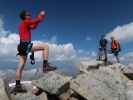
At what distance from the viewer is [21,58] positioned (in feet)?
53.6

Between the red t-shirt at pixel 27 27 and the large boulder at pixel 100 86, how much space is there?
3676 mm

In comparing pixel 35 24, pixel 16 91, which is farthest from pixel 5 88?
pixel 35 24

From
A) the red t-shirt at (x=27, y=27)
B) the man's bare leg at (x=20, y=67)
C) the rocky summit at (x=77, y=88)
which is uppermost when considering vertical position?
the red t-shirt at (x=27, y=27)

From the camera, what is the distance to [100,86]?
1717 cm

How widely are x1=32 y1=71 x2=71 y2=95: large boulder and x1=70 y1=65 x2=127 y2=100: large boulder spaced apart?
47 cm

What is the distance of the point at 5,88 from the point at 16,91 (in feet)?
3.82

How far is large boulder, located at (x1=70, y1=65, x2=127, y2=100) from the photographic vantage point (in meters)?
16.4

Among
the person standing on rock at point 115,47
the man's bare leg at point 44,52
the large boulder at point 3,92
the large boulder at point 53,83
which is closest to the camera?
the large boulder at point 3,92

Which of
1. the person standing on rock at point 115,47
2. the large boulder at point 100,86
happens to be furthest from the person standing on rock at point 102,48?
the large boulder at point 100,86

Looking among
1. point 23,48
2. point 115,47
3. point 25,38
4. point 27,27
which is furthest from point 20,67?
point 115,47

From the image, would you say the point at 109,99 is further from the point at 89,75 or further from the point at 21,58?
the point at 21,58

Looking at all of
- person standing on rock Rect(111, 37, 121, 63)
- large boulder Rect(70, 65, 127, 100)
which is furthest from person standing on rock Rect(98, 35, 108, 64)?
large boulder Rect(70, 65, 127, 100)

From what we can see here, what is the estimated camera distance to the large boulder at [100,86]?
16422mm

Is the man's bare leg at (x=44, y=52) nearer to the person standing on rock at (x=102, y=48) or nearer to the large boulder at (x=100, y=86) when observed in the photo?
the large boulder at (x=100, y=86)
